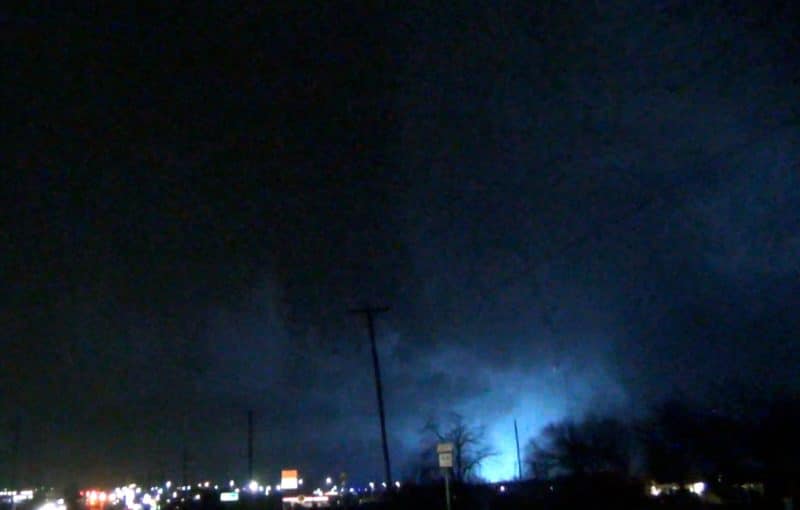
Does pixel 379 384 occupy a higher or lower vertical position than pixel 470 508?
higher

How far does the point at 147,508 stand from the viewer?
97.1m

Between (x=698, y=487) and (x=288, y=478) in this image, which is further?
(x=288, y=478)

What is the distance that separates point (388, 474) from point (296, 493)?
76.2 m

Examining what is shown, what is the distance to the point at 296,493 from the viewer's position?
12912cm

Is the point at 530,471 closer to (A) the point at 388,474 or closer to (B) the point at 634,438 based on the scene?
(B) the point at 634,438

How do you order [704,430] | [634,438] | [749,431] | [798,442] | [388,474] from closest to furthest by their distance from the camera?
[388,474] → [798,442] → [749,431] → [704,430] → [634,438]

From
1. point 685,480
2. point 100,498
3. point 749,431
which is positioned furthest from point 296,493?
point 749,431

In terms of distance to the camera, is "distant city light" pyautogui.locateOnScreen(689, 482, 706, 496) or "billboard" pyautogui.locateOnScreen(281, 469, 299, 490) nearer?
"distant city light" pyautogui.locateOnScreen(689, 482, 706, 496)

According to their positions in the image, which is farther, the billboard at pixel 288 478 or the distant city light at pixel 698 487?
the billboard at pixel 288 478

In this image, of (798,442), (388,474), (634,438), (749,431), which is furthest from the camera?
(634,438)

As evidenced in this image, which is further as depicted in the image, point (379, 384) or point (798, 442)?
point (798, 442)

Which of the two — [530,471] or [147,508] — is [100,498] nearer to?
[147,508]

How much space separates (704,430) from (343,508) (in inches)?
1455

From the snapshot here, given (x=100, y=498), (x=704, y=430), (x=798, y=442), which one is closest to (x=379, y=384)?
(x=798, y=442)
